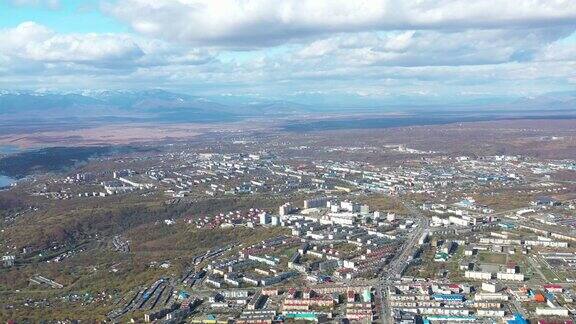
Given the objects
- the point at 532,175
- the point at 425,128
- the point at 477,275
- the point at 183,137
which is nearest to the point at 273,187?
the point at 532,175

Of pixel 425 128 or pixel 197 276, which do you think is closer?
pixel 197 276

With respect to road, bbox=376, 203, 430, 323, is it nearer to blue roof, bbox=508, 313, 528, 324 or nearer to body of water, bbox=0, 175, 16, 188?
blue roof, bbox=508, 313, 528, 324

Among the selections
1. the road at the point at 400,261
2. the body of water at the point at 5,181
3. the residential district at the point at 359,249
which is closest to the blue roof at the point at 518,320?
the residential district at the point at 359,249

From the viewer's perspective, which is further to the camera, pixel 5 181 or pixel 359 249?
pixel 5 181

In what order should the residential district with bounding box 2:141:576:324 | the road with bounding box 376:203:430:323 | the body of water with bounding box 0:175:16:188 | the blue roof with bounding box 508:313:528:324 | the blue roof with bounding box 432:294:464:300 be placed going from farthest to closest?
the body of water with bounding box 0:175:16:188
the blue roof with bounding box 432:294:464:300
the residential district with bounding box 2:141:576:324
the road with bounding box 376:203:430:323
the blue roof with bounding box 508:313:528:324

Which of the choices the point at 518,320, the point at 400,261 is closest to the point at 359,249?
the point at 400,261

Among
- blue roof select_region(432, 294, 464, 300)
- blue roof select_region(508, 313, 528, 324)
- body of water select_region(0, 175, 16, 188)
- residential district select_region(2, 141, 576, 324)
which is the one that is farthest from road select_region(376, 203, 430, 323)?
body of water select_region(0, 175, 16, 188)

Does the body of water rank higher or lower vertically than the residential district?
lower

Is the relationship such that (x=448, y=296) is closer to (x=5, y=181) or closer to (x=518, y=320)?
(x=518, y=320)

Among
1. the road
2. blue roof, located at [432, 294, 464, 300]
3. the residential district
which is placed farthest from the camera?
blue roof, located at [432, 294, 464, 300]

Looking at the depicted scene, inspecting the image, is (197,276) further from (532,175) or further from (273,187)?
(532,175)

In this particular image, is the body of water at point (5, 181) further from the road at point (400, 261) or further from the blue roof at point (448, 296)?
the blue roof at point (448, 296)
